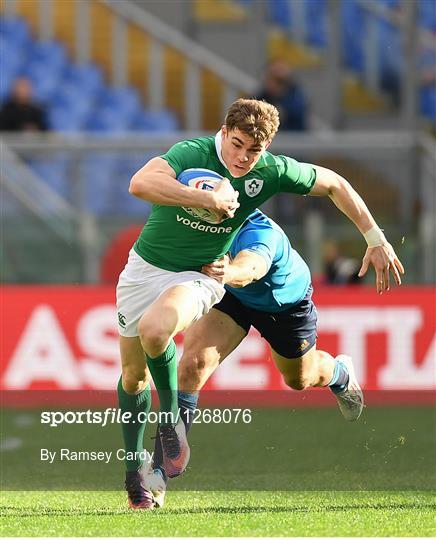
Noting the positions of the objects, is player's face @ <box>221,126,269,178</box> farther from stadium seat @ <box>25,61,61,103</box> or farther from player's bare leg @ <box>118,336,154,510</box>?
stadium seat @ <box>25,61,61,103</box>

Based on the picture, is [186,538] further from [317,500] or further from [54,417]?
[54,417]

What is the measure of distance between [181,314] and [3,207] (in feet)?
24.3

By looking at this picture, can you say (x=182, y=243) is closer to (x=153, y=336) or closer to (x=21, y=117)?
(x=153, y=336)

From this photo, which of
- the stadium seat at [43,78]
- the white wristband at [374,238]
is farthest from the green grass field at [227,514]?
the stadium seat at [43,78]

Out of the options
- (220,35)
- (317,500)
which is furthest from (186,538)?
(220,35)

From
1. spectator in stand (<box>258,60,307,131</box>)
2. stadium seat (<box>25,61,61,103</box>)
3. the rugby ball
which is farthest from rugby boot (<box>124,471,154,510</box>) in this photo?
stadium seat (<box>25,61,61,103</box>)

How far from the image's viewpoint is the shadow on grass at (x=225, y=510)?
6738 millimetres

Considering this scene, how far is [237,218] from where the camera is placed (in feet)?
22.2

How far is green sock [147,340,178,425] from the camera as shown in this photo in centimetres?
667

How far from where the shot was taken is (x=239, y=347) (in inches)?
456

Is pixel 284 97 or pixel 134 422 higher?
pixel 134 422

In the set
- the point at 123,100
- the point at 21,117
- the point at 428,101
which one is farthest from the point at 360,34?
the point at 21,117

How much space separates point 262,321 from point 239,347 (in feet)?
13.3

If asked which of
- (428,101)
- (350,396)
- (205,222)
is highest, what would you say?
(205,222)
